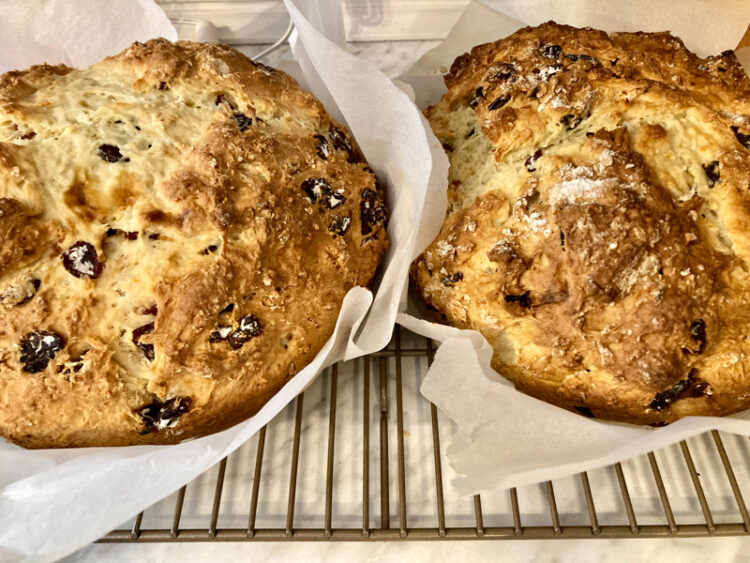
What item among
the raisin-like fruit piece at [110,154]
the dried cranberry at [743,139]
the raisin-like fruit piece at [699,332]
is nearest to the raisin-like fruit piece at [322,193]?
the raisin-like fruit piece at [110,154]

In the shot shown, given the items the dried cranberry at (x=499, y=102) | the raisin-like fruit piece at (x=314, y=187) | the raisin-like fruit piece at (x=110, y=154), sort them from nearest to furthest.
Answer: the raisin-like fruit piece at (x=110, y=154) → the raisin-like fruit piece at (x=314, y=187) → the dried cranberry at (x=499, y=102)

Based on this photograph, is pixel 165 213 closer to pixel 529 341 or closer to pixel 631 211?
pixel 529 341

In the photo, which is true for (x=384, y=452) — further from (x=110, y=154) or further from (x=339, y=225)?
(x=110, y=154)

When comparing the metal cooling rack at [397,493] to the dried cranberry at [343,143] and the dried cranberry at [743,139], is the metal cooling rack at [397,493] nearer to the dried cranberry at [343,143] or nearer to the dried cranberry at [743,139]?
the dried cranberry at [343,143]

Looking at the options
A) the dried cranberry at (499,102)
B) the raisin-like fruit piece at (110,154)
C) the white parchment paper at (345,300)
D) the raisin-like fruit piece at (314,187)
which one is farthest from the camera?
the dried cranberry at (499,102)

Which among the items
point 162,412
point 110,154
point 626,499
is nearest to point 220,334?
point 162,412
